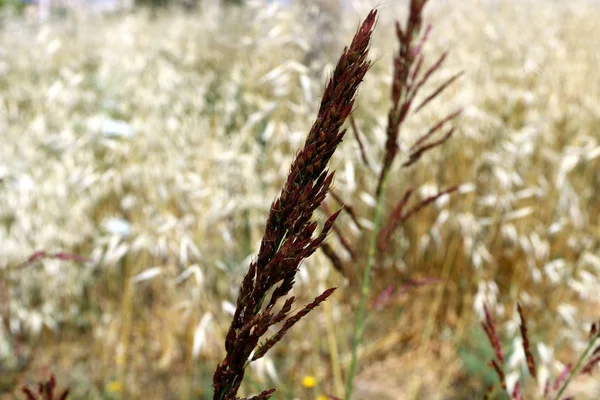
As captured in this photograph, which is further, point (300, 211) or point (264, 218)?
point (264, 218)

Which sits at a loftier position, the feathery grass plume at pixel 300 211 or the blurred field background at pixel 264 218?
the blurred field background at pixel 264 218

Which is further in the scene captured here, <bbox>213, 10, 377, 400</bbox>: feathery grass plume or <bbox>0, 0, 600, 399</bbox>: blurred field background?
<bbox>0, 0, 600, 399</bbox>: blurred field background

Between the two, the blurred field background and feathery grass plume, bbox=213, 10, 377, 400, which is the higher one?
the blurred field background

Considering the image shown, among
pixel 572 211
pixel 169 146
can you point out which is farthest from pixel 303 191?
pixel 572 211

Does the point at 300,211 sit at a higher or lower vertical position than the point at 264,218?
lower
